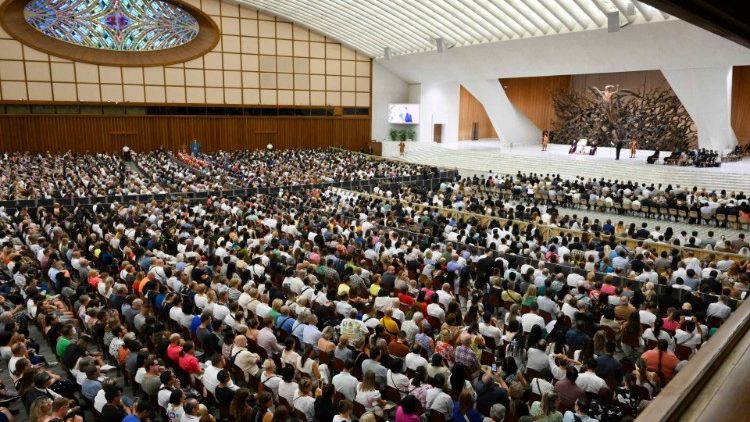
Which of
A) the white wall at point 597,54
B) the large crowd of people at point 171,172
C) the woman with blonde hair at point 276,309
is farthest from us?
the white wall at point 597,54

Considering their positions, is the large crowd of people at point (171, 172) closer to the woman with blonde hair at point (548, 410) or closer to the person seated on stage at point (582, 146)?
the person seated on stage at point (582, 146)

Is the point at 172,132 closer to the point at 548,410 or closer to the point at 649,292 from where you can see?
the point at 649,292

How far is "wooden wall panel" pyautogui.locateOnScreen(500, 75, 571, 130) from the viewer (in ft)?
121

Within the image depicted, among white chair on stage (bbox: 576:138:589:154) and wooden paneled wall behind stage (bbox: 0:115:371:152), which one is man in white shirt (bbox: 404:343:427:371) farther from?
wooden paneled wall behind stage (bbox: 0:115:371:152)

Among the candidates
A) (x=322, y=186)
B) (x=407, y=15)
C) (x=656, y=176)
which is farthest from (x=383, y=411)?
(x=407, y=15)

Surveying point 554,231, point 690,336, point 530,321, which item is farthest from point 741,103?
point 530,321

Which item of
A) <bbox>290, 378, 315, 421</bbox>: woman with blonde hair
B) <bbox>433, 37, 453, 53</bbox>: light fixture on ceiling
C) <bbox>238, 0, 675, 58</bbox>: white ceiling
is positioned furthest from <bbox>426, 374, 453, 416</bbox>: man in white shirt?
<bbox>433, 37, 453, 53</bbox>: light fixture on ceiling

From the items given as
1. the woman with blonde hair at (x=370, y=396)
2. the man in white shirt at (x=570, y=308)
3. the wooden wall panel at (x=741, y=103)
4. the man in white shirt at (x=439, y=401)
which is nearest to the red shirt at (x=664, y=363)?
the man in white shirt at (x=570, y=308)

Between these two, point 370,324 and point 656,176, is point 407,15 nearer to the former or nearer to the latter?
point 656,176

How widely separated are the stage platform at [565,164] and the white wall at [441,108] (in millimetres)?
1239

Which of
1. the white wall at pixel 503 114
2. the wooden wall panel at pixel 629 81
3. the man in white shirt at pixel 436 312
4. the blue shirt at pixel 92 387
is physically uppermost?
the wooden wall panel at pixel 629 81

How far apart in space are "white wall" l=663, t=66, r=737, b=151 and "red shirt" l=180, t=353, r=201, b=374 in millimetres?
23901

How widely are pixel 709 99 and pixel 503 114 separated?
1231 centimetres

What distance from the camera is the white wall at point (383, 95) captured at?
38.4 metres
